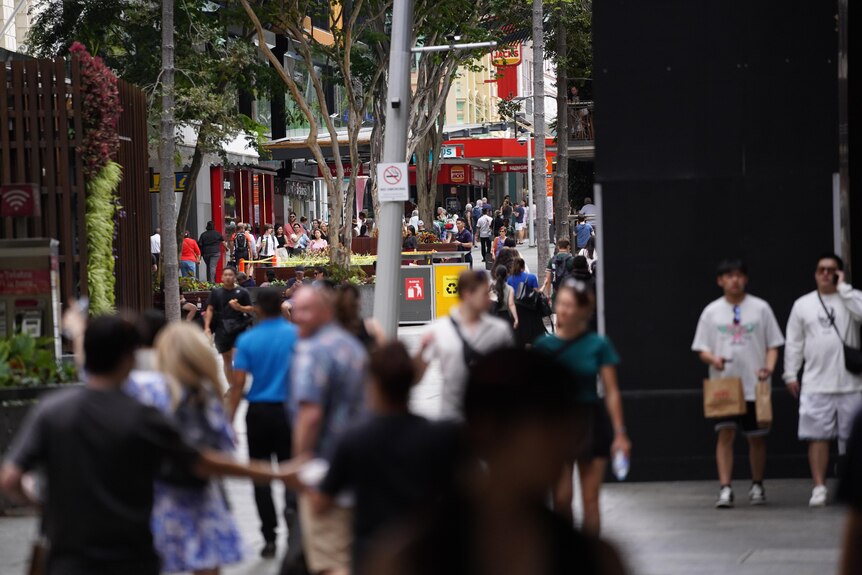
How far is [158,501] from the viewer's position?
244 inches

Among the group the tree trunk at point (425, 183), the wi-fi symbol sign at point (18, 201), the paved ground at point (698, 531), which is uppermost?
the tree trunk at point (425, 183)

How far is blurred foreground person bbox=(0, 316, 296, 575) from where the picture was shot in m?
4.88

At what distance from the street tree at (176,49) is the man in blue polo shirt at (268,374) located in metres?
22.7

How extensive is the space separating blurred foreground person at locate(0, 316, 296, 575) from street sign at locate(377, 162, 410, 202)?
35.1 ft

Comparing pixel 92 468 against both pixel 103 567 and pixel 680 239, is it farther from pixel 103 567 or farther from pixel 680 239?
pixel 680 239

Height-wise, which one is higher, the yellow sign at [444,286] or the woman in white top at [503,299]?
the woman in white top at [503,299]

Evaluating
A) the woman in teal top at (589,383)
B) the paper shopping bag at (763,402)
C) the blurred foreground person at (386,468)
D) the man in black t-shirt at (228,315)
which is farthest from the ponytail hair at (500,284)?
the blurred foreground person at (386,468)

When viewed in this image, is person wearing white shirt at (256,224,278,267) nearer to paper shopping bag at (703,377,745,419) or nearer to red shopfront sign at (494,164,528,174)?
red shopfront sign at (494,164,528,174)

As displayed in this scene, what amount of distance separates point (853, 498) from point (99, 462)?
2.43 m

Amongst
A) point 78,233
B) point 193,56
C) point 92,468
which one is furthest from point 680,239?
point 193,56

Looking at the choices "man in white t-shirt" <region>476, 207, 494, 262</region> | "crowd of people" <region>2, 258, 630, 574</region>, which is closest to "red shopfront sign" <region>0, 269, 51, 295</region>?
"crowd of people" <region>2, 258, 630, 574</region>

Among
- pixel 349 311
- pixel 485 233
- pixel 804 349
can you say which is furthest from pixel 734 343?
pixel 485 233

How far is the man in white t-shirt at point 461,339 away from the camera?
26.8 ft

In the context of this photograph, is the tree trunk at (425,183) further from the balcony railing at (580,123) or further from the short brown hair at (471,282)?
the short brown hair at (471,282)
